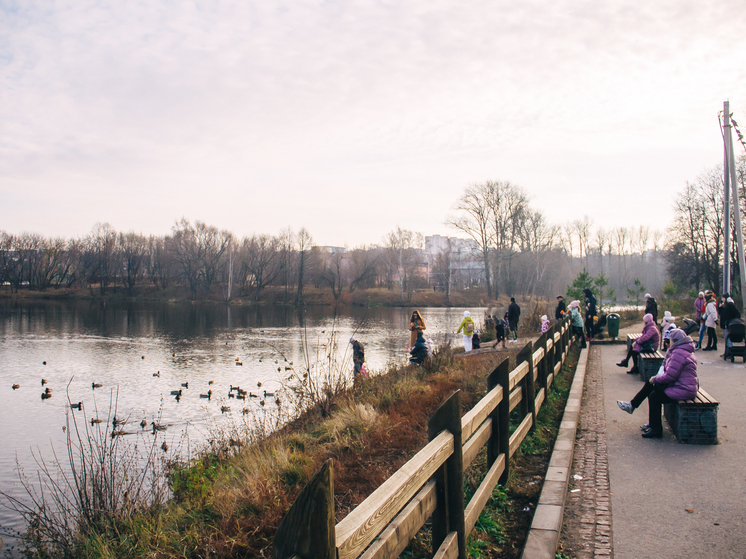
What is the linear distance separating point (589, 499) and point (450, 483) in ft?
7.36

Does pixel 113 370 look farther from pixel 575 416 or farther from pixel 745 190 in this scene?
pixel 745 190

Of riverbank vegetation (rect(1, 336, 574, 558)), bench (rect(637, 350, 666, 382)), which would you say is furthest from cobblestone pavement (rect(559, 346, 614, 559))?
bench (rect(637, 350, 666, 382))

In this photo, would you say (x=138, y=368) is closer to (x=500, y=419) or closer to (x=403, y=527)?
(x=500, y=419)

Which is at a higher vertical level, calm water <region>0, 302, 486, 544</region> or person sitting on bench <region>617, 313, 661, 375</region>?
person sitting on bench <region>617, 313, 661, 375</region>

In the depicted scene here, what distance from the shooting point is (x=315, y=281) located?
3174 inches

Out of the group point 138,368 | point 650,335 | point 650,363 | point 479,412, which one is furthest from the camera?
point 138,368

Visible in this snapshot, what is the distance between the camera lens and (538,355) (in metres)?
7.63

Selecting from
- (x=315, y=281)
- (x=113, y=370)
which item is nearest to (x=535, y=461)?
(x=113, y=370)

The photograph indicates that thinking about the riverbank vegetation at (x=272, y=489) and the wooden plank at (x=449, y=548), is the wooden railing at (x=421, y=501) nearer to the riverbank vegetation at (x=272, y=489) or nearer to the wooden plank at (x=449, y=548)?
the wooden plank at (x=449, y=548)

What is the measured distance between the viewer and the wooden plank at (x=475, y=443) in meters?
3.66

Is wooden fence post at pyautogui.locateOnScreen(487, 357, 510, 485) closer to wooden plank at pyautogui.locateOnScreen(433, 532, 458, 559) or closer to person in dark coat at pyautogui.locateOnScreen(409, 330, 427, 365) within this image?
wooden plank at pyautogui.locateOnScreen(433, 532, 458, 559)

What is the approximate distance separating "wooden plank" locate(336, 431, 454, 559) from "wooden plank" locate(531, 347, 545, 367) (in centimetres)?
441

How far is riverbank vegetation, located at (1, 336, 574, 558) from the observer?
4.55 meters

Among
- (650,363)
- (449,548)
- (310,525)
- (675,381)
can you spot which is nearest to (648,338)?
(650,363)
